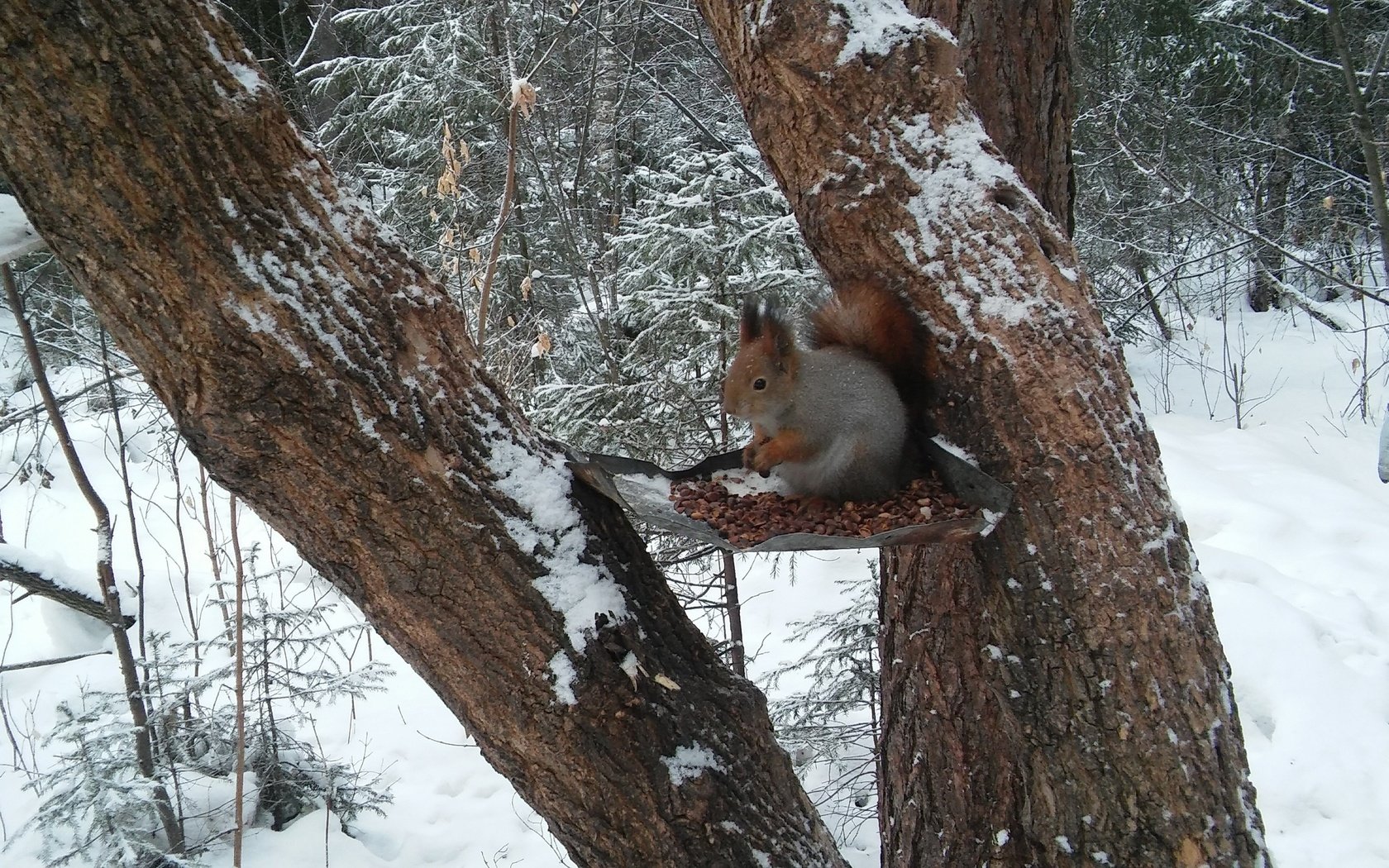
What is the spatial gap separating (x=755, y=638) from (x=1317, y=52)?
991 cm

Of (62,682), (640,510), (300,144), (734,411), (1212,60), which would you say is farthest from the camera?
(1212,60)

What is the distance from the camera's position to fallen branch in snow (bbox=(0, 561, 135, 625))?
Answer: 288 centimetres

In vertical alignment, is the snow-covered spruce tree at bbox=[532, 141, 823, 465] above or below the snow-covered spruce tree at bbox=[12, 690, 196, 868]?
above

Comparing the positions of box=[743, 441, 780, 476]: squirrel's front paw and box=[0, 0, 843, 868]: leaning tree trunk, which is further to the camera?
box=[743, 441, 780, 476]: squirrel's front paw

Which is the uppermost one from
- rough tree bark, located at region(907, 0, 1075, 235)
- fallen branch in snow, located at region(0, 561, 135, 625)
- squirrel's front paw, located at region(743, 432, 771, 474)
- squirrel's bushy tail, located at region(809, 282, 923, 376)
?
rough tree bark, located at region(907, 0, 1075, 235)

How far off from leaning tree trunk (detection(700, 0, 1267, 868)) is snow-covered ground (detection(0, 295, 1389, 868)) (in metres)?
2.34

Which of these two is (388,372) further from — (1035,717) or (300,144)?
(1035,717)

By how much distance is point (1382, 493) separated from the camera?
18.7ft

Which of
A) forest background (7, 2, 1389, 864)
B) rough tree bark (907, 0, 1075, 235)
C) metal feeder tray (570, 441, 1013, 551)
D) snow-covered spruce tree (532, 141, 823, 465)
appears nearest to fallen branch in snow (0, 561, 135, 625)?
forest background (7, 2, 1389, 864)

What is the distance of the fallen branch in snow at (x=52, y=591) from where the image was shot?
2885 mm

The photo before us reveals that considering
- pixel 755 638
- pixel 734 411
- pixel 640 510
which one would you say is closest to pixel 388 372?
pixel 640 510

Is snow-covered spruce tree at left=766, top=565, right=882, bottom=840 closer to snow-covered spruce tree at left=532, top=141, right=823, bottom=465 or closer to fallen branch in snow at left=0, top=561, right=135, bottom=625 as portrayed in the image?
snow-covered spruce tree at left=532, top=141, right=823, bottom=465

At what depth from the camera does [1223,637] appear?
403 cm

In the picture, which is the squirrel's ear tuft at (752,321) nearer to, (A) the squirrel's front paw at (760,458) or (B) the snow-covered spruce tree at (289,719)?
(A) the squirrel's front paw at (760,458)
